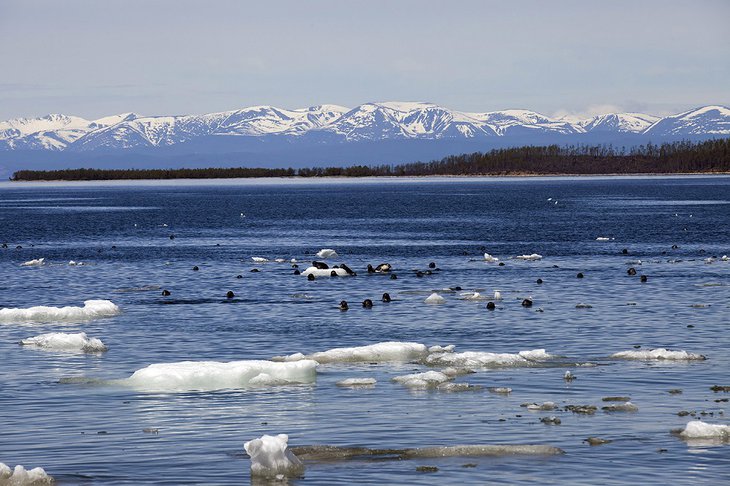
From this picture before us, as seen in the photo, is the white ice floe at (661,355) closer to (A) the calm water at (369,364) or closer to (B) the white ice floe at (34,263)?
(A) the calm water at (369,364)

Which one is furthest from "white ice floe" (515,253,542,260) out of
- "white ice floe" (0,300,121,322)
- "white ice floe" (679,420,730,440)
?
A: "white ice floe" (679,420,730,440)

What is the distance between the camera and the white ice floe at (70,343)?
32281mm

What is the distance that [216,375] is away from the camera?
26719 mm

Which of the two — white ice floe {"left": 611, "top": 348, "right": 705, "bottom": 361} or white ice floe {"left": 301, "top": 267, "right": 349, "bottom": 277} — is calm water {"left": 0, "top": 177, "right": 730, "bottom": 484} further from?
white ice floe {"left": 301, "top": 267, "right": 349, "bottom": 277}

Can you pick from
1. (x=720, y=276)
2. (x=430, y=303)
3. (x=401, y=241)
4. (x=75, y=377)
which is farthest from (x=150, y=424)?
(x=401, y=241)

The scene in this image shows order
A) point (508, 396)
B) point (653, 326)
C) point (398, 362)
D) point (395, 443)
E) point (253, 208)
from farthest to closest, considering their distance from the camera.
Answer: point (253, 208)
point (653, 326)
point (398, 362)
point (508, 396)
point (395, 443)

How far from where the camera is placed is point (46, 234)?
9969 cm

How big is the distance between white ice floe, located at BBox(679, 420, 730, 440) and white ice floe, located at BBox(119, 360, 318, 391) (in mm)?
9178

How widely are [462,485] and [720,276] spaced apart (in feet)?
122

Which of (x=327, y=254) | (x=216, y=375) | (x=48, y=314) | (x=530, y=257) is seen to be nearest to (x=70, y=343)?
(x=48, y=314)

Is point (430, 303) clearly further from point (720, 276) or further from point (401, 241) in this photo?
point (401, 241)

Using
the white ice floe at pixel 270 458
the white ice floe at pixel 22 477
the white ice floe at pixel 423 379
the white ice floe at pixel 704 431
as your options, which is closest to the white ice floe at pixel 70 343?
the white ice floe at pixel 423 379

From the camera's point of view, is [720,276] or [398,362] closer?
[398,362]

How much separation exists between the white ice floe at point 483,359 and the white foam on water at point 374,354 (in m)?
0.87
